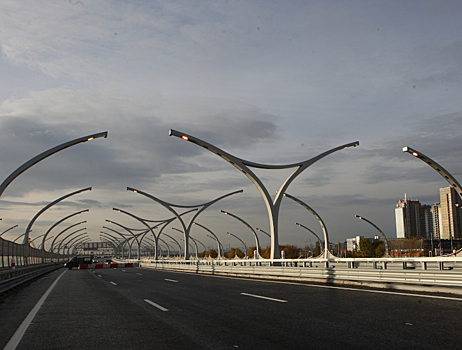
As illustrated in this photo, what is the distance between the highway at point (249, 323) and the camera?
21.4 feet

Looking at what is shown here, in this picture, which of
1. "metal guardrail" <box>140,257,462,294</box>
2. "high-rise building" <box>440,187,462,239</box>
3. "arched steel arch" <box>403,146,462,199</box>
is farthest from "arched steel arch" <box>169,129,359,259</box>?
"high-rise building" <box>440,187,462,239</box>

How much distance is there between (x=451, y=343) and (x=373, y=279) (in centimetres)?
889

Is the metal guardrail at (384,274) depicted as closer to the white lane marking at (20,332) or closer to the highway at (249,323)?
the highway at (249,323)

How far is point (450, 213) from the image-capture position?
172375 mm

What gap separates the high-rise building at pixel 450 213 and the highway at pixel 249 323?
178m

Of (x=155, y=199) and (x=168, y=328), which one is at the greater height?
(x=155, y=199)

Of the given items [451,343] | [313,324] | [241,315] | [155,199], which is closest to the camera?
[451,343]

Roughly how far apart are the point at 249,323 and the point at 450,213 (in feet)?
621

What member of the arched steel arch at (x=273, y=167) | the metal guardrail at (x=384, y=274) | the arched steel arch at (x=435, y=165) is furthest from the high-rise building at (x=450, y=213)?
the metal guardrail at (x=384, y=274)

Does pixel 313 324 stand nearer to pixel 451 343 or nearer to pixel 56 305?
pixel 451 343

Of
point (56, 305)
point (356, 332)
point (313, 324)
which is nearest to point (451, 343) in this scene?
point (356, 332)

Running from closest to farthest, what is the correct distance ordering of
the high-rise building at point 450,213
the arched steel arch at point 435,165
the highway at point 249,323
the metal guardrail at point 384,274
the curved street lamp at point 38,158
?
the highway at point 249,323
the metal guardrail at point 384,274
the curved street lamp at point 38,158
the arched steel arch at point 435,165
the high-rise building at point 450,213

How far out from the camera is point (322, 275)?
17703 mm

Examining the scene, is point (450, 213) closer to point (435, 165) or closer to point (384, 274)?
point (435, 165)
